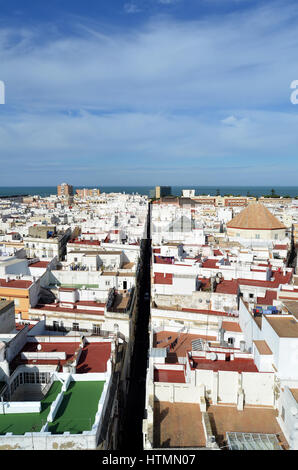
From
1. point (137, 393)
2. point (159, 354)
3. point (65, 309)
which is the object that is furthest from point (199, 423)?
point (65, 309)

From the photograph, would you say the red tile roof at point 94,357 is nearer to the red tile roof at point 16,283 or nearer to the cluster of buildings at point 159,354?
the cluster of buildings at point 159,354

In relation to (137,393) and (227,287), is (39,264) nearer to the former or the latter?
(137,393)

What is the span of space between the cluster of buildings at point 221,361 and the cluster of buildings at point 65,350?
5.57ft

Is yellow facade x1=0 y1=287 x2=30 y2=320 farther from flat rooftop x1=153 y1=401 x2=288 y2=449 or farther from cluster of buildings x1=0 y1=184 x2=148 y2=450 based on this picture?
flat rooftop x1=153 y1=401 x2=288 y2=449

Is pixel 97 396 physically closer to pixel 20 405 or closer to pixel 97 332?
pixel 20 405

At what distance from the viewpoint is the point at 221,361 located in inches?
506

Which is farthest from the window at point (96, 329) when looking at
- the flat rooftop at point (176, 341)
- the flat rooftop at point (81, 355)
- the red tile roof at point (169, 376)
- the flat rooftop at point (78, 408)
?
the flat rooftop at point (78, 408)

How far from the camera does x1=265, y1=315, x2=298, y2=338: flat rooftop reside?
11469 millimetres

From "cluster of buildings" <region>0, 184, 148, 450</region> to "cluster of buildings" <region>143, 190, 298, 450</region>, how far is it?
1.70m

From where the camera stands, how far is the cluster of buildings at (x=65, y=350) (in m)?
9.51

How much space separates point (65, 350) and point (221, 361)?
6.59 m

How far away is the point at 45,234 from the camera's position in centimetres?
3728

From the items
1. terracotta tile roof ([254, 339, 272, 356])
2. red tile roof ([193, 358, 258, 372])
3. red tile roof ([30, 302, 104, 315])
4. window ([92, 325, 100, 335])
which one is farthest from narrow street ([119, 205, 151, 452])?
terracotta tile roof ([254, 339, 272, 356])
